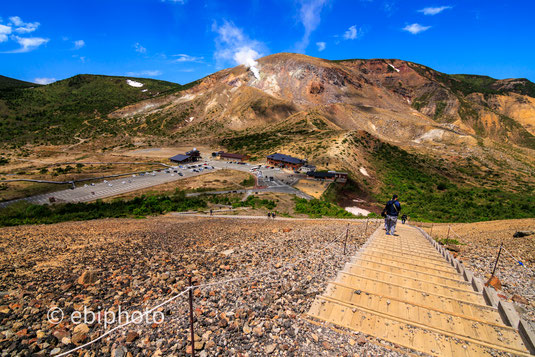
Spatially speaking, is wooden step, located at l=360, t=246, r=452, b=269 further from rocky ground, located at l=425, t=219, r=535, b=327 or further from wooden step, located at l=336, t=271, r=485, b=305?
wooden step, located at l=336, t=271, r=485, b=305

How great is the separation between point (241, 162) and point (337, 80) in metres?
105

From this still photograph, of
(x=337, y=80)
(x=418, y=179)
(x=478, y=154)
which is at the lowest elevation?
(x=418, y=179)

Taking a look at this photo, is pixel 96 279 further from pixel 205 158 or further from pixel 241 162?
pixel 205 158

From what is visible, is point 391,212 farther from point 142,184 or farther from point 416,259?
point 142,184

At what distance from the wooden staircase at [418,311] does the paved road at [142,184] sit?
121 ft

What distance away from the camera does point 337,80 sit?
5856 inches

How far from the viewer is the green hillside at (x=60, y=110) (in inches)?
4555

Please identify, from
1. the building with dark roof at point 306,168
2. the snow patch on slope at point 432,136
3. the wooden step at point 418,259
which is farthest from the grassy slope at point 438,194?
the wooden step at point 418,259

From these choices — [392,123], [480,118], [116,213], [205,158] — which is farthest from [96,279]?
[480,118]

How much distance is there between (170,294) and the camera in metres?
7.66

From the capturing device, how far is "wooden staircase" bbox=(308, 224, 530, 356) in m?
4.73

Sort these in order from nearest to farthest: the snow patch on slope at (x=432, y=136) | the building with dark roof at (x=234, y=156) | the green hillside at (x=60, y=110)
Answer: the building with dark roof at (x=234, y=156) → the snow patch on slope at (x=432, y=136) → the green hillside at (x=60, y=110)

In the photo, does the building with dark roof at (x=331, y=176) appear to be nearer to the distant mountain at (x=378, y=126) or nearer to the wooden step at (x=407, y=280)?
the distant mountain at (x=378, y=126)

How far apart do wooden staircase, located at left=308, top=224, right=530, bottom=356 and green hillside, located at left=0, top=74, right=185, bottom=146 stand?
142m
